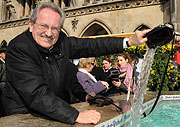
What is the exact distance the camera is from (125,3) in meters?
11.7

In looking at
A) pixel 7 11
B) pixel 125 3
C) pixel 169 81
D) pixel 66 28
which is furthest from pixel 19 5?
pixel 169 81

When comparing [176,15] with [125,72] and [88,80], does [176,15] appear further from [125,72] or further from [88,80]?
[88,80]

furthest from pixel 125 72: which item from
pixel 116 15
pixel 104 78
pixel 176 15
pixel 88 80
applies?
pixel 116 15

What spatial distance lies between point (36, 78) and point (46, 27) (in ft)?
1.55

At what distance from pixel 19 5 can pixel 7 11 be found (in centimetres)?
273

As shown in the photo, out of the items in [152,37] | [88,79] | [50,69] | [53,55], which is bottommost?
[88,79]

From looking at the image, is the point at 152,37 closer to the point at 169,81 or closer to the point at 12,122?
the point at 12,122

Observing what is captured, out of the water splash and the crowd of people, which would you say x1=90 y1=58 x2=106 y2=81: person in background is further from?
the water splash

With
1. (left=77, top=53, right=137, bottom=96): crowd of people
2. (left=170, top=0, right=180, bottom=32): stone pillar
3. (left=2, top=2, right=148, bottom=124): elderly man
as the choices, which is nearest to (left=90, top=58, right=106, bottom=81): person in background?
(left=77, top=53, right=137, bottom=96): crowd of people

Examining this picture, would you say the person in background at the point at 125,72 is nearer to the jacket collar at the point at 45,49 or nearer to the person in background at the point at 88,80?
the person in background at the point at 88,80

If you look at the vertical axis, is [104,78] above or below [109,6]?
below

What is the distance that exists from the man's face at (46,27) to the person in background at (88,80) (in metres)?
1.31

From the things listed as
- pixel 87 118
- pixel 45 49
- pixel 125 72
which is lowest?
pixel 87 118

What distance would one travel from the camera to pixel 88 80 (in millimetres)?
2801
